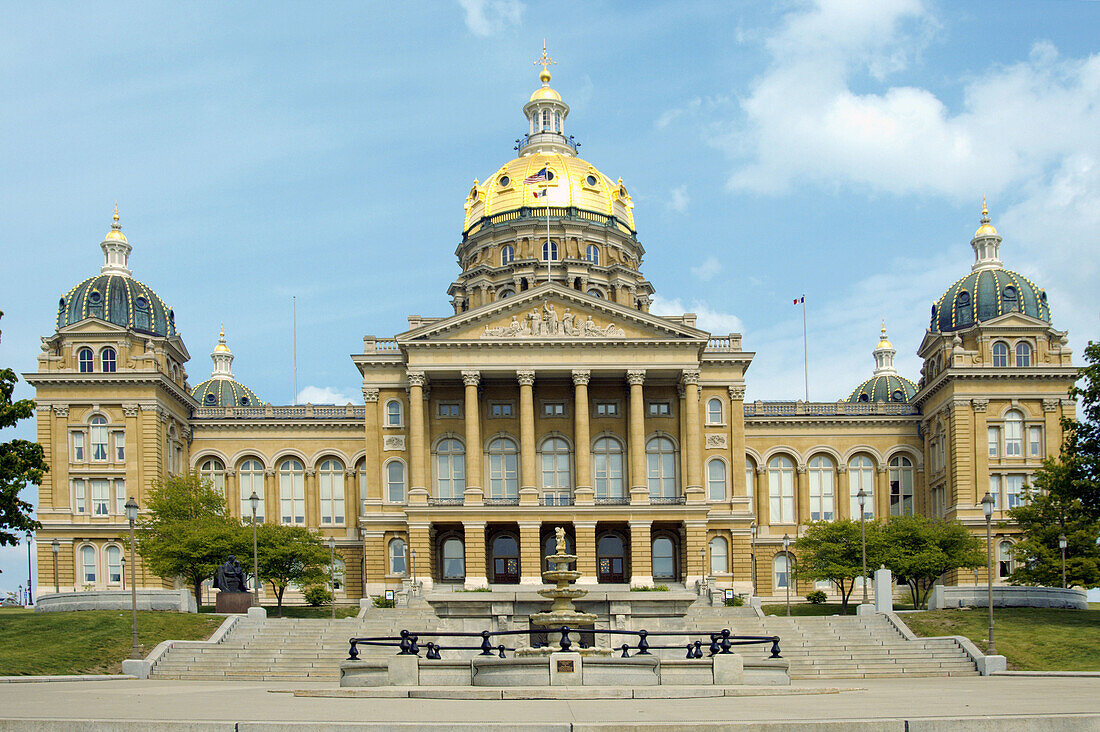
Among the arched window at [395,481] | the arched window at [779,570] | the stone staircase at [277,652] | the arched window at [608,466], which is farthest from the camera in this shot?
the arched window at [779,570]

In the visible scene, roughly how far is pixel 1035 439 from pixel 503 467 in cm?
3294

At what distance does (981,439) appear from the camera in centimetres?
8175

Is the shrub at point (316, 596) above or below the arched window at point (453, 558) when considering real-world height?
below

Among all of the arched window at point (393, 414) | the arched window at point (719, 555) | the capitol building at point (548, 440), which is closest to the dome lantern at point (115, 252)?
the capitol building at point (548, 440)

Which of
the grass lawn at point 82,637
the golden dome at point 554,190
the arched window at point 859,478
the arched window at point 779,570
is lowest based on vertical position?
the arched window at point 779,570

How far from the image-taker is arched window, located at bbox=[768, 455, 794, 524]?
90.0 meters

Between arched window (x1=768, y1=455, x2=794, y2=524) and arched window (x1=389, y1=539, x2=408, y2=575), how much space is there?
25.5 meters

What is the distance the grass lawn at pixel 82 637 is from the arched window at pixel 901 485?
50.0 metres

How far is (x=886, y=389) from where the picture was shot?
349 ft

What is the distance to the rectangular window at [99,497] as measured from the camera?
266ft

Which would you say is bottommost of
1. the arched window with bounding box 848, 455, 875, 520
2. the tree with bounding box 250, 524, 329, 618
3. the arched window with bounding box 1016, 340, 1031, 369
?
the tree with bounding box 250, 524, 329, 618

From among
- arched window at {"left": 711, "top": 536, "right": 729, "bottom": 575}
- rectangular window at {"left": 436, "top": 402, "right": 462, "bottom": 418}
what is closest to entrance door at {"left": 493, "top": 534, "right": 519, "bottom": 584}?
rectangular window at {"left": 436, "top": 402, "right": 462, "bottom": 418}

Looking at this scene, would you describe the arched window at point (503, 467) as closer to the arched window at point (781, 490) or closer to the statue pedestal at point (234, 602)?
the arched window at point (781, 490)

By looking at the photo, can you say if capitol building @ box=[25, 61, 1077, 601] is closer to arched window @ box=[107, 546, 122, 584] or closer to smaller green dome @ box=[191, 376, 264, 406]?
arched window @ box=[107, 546, 122, 584]
